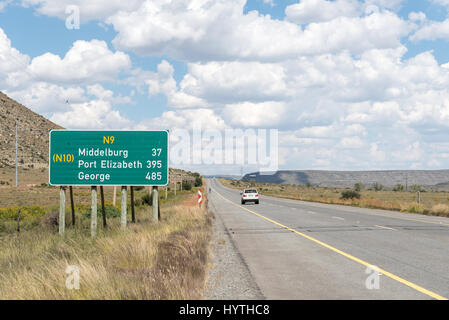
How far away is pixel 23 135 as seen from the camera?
337ft

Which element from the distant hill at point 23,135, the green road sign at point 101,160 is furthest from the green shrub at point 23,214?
the distant hill at point 23,135

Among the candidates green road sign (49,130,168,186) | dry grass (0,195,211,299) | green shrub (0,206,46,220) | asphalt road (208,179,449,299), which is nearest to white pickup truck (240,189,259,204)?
green shrub (0,206,46,220)

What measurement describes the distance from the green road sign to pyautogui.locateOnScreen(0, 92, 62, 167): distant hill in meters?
79.9

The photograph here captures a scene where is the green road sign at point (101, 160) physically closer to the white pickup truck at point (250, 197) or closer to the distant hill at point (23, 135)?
the white pickup truck at point (250, 197)

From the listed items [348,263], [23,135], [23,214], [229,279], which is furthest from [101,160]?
[23,135]

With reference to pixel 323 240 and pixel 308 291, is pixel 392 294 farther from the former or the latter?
pixel 323 240

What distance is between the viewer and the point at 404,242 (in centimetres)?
1330

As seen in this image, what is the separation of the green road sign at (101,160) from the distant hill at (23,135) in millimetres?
79899

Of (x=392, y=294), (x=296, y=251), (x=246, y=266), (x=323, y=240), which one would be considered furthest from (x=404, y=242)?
(x=392, y=294)

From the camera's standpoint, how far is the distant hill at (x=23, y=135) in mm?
93562

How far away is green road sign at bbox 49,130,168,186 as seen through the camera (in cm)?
1672

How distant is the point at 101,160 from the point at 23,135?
9549cm

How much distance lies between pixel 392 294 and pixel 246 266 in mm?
3498

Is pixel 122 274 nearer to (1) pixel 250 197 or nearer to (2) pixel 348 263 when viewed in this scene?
(2) pixel 348 263
